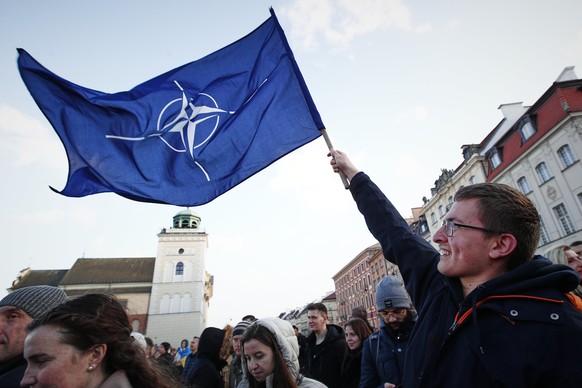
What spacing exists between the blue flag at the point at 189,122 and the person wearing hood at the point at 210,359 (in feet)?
6.59

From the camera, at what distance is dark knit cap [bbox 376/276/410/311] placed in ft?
11.7

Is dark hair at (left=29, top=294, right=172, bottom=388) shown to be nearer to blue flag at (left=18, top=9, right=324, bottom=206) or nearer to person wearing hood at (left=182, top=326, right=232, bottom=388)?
blue flag at (left=18, top=9, right=324, bottom=206)

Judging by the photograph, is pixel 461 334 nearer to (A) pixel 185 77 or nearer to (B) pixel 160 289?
(A) pixel 185 77

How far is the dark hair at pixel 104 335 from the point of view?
189 cm

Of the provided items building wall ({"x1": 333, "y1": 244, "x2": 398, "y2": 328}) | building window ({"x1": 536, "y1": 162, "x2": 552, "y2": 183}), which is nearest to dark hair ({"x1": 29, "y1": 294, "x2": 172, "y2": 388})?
building window ({"x1": 536, "y1": 162, "x2": 552, "y2": 183})

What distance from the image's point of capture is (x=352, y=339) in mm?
4445

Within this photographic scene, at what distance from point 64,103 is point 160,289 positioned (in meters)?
53.0

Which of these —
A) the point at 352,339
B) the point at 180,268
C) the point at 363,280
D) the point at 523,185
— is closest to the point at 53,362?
the point at 352,339

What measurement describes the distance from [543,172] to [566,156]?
188 cm

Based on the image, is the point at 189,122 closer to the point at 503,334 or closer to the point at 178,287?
the point at 503,334

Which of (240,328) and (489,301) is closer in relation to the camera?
(489,301)

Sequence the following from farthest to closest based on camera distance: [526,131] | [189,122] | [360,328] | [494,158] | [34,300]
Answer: [494,158], [526,131], [360,328], [189,122], [34,300]

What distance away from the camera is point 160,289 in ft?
166

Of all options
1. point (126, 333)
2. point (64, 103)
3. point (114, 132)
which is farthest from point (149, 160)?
point (126, 333)
